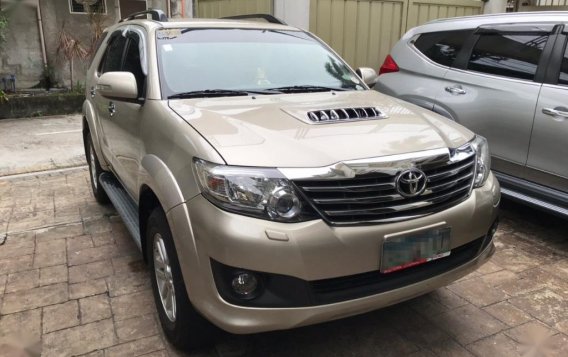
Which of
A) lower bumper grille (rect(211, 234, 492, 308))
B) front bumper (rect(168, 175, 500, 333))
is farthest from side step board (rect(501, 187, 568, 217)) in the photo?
front bumper (rect(168, 175, 500, 333))

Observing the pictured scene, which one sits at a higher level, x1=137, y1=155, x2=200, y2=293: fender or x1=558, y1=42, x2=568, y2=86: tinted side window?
x1=558, y1=42, x2=568, y2=86: tinted side window

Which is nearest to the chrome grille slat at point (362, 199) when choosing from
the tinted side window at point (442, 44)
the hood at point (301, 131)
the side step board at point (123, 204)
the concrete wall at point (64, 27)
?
the hood at point (301, 131)

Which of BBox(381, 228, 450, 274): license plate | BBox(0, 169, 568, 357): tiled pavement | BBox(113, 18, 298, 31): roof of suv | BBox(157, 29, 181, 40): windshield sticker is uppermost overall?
BBox(113, 18, 298, 31): roof of suv

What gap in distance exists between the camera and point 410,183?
7.27 feet

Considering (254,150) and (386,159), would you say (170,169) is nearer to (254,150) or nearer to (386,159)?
(254,150)

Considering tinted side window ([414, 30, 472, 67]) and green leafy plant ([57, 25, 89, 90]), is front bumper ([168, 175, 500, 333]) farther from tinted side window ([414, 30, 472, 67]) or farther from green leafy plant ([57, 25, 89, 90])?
green leafy plant ([57, 25, 89, 90])

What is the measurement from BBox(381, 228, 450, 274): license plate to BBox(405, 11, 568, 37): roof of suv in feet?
8.77

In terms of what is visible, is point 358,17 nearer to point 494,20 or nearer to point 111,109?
point 494,20

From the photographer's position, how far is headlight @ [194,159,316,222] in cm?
205

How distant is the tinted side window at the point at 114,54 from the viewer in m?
3.91

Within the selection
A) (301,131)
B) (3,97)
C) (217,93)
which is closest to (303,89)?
(217,93)

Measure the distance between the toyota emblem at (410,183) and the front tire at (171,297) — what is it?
3.61 feet

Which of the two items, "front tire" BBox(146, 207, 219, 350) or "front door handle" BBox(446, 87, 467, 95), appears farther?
"front door handle" BBox(446, 87, 467, 95)

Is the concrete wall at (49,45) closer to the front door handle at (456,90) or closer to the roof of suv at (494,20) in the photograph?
the roof of suv at (494,20)
